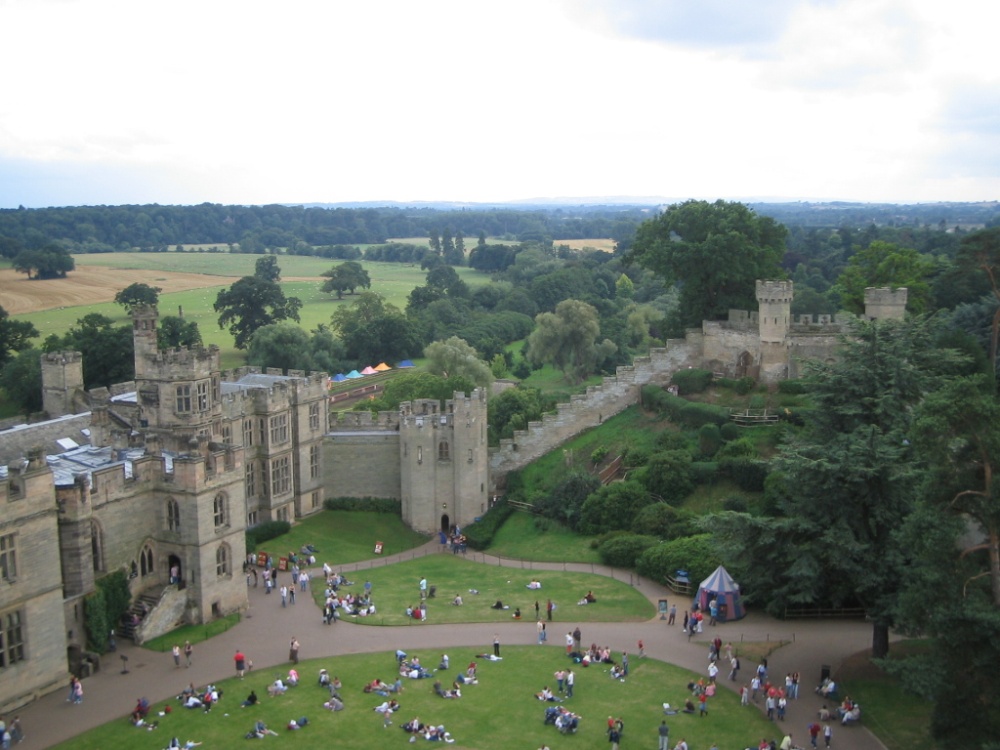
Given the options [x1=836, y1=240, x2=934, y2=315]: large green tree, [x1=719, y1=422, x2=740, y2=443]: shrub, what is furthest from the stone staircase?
[x1=836, y1=240, x2=934, y2=315]: large green tree

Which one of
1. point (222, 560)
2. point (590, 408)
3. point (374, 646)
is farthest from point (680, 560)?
point (222, 560)

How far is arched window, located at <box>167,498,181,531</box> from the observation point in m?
43.1

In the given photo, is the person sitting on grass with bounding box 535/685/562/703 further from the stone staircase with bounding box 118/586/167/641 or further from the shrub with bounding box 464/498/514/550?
the shrub with bounding box 464/498/514/550

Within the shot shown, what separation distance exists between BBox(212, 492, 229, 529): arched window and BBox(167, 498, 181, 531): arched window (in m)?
1.64

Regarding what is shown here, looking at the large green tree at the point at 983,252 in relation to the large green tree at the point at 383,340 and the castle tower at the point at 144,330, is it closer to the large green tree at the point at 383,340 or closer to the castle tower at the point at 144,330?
the castle tower at the point at 144,330

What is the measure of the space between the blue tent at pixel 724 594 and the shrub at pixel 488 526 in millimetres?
17240

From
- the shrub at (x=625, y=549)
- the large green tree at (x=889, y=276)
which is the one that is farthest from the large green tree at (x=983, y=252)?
the shrub at (x=625, y=549)

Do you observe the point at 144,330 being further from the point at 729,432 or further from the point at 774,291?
the point at 774,291

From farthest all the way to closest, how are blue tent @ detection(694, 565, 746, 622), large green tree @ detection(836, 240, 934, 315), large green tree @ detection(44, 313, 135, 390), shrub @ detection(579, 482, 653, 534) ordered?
large green tree @ detection(44, 313, 135, 390)
large green tree @ detection(836, 240, 934, 315)
shrub @ detection(579, 482, 653, 534)
blue tent @ detection(694, 565, 746, 622)

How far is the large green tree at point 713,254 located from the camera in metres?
65.2

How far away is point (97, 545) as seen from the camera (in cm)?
4091

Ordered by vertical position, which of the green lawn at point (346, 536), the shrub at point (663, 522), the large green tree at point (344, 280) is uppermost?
the large green tree at point (344, 280)

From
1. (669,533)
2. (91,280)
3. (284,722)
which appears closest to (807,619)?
(669,533)

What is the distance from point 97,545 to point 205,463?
18.1 feet
